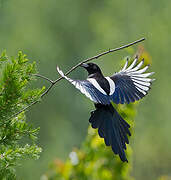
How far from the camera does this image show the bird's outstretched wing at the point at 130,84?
2.31 meters

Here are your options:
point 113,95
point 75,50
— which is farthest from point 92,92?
point 75,50

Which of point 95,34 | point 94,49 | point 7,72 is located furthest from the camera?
point 95,34

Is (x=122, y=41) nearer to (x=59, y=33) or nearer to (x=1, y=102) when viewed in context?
(x=59, y=33)

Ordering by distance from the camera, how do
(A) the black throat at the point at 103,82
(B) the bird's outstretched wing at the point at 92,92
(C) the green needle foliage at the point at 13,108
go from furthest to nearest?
(A) the black throat at the point at 103,82 → (B) the bird's outstretched wing at the point at 92,92 → (C) the green needle foliage at the point at 13,108

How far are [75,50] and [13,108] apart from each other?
12245 mm

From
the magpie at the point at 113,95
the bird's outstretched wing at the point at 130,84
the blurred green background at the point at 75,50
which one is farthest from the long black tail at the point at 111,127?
the blurred green background at the point at 75,50

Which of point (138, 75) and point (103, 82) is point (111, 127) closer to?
Answer: point (103, 82)

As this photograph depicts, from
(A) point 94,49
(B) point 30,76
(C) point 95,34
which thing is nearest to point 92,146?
(B) point 30,76

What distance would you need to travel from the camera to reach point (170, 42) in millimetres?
13031

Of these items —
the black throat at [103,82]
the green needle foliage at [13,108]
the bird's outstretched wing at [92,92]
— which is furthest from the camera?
the black throat at [103,82]

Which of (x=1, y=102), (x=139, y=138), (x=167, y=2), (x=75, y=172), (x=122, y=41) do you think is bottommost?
(x=1, y=102)

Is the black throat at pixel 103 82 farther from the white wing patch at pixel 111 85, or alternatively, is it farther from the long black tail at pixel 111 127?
the long black tail at pixel 111 127

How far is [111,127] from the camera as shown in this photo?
2.23 metres

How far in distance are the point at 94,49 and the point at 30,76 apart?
478 inches
